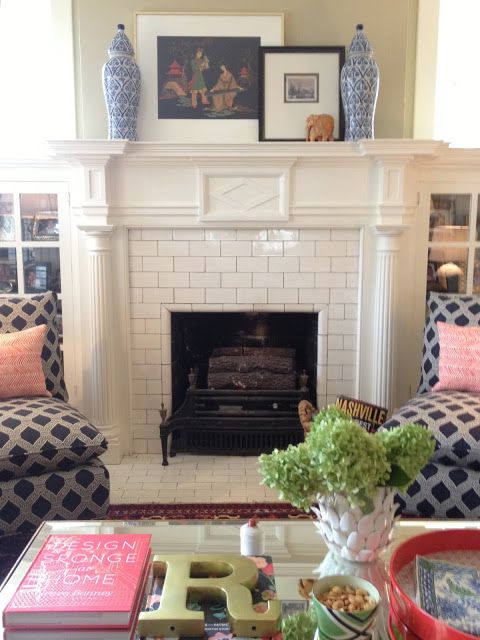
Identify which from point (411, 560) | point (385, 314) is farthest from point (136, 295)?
point (411, 560)

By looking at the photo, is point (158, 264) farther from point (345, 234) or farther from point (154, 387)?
point (345, 234)

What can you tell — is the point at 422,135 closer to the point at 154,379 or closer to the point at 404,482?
the point at 154,379

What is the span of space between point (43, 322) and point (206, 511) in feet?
3.42

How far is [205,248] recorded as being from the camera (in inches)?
118

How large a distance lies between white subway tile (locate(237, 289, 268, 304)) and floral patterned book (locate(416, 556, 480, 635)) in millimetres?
1854

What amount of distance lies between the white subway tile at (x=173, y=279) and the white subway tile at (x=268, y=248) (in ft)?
1.19

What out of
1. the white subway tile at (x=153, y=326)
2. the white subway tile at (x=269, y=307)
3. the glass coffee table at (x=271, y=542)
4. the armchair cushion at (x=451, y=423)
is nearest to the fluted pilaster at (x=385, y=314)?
the white subway tile at (x=269, y=307)

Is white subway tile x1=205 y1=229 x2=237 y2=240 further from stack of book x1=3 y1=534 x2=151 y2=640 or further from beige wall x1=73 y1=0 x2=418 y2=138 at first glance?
stack of book x1=3 y1=534 x2=151 y2=640

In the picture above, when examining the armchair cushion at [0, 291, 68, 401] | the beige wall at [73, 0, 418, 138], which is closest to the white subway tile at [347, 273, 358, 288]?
the beige wall at [73, 0, 418, 138]

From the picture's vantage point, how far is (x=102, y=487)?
2.13 meters

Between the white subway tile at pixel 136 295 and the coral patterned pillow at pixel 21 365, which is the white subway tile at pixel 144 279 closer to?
the white subway tile at pixel 136 295

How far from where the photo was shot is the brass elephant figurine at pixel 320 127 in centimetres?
284

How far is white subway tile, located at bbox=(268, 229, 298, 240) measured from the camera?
2.99 m

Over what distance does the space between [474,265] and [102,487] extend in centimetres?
210
